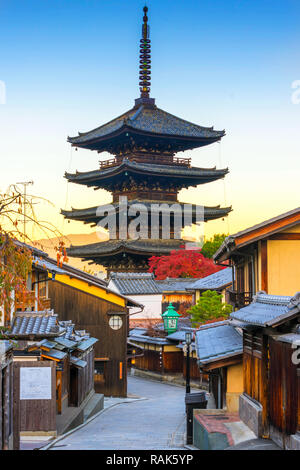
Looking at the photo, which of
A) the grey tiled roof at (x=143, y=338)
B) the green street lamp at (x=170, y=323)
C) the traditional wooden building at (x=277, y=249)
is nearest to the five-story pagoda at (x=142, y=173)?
the grey tiled roof at (x=143, y=338)

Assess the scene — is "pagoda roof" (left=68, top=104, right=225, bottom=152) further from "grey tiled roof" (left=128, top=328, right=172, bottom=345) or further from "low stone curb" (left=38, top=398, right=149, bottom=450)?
"low stone curb" (left=38, top=398, right=149, bottom=450)

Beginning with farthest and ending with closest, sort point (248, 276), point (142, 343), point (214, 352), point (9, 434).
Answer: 1. point (142, 343)
2. point (248, 276)
3. point (214, 352)
4. point (9, 434)

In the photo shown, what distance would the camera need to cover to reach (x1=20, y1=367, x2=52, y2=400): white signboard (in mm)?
17984

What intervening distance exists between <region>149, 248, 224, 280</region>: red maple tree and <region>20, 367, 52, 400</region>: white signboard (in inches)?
1366

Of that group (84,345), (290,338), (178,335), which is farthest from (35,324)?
(178,335)

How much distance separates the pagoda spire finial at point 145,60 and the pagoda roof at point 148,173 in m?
8.68

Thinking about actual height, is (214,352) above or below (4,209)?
below

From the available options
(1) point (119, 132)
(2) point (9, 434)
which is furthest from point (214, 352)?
(1) point (119, 132)

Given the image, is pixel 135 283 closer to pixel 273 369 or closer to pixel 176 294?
pixel 176 294

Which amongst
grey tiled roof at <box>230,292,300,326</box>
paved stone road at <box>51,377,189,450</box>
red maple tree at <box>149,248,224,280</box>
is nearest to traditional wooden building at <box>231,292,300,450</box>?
grey tiled roof at <box>230,292,300,326</box>

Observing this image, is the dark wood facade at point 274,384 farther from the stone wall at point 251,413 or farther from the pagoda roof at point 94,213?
the pagoda roof at point 94,213

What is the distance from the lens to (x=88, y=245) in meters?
57.3

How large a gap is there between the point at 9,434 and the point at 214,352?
25.6 feet
